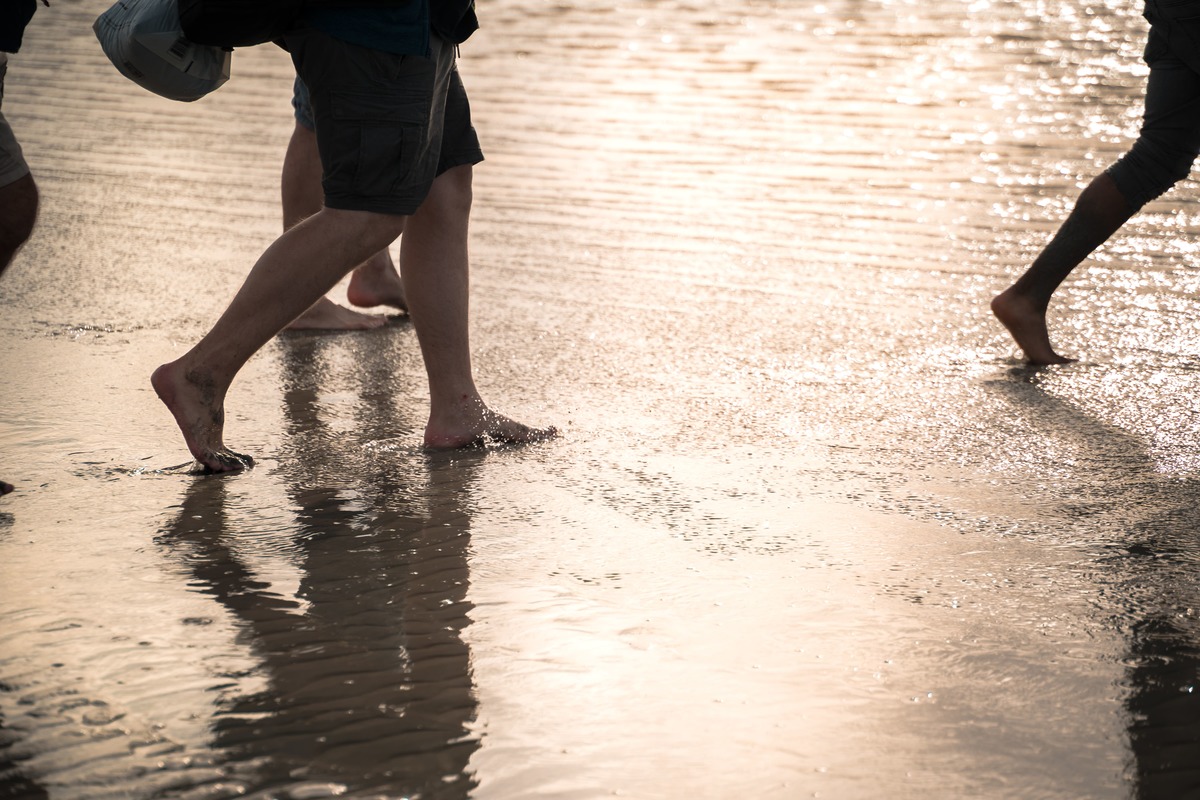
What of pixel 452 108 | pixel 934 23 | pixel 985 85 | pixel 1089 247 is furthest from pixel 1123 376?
pixel 934 23

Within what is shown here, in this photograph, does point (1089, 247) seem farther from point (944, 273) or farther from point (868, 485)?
point (868, 485)

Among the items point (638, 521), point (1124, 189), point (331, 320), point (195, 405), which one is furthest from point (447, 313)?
point (1124, 189)

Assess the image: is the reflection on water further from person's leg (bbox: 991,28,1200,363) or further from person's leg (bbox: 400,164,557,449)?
person's leg (bbox: 991,28,1200,363)

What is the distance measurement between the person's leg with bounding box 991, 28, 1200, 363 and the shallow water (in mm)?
133

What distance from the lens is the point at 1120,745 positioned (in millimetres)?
1808

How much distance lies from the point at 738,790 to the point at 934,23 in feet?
29.0

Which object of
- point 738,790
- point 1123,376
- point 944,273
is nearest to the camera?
point 738,790

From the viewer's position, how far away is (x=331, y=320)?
13.7 feet

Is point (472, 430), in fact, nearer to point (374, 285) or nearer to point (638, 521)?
point (638, 521)

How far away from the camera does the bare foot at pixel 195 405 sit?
2744 millimetres

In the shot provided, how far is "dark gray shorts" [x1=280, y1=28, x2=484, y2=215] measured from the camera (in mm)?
2664

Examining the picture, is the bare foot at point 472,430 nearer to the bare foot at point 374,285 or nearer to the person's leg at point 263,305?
the person's leg at point 263,305

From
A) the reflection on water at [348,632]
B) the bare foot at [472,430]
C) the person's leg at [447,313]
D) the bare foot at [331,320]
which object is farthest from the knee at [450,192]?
the bare foot at [331,320]

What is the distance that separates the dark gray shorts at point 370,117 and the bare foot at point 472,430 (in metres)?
0.50
